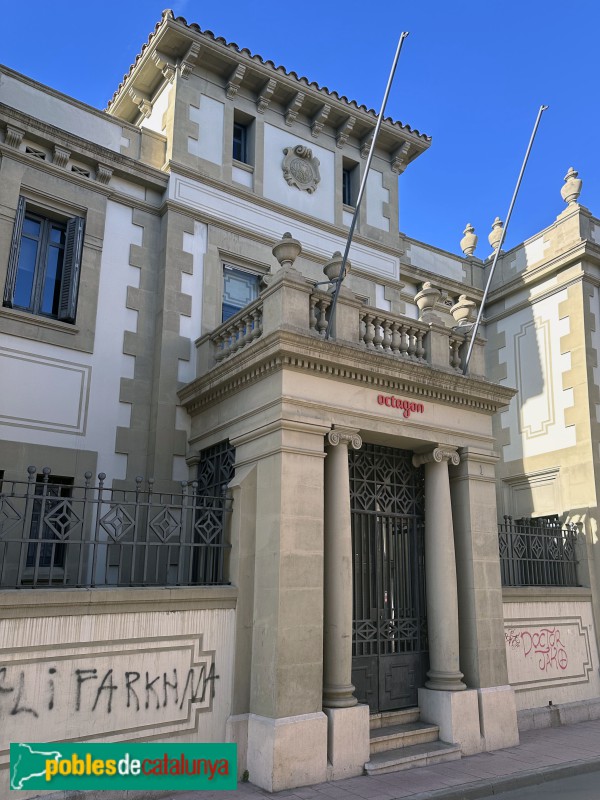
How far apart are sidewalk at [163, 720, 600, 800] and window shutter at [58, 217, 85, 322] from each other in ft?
23.6

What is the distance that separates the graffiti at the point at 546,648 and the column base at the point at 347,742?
4.40 metres

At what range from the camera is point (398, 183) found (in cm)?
1575

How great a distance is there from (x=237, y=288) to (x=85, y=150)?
350 cm

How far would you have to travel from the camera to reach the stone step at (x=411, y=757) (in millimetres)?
8449

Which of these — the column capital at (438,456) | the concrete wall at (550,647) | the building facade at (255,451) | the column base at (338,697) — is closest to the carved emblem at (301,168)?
the building facade at (255,451)

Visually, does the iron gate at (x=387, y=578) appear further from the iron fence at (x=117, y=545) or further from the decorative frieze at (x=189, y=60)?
the decorative frieze at (x=189, y=60)

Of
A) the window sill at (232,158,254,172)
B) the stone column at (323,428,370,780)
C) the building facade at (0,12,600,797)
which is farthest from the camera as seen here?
the window sill at (232,158,254,172)

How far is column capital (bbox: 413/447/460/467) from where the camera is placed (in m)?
10.4

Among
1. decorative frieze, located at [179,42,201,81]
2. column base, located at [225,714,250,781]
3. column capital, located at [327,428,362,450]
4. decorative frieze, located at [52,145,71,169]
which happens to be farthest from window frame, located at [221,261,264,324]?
column base, located at [225,714,250,781]

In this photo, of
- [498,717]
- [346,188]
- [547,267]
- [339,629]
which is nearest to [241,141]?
[346,188]

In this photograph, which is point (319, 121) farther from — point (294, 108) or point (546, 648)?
point (546, 648)

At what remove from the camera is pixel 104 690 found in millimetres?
7590

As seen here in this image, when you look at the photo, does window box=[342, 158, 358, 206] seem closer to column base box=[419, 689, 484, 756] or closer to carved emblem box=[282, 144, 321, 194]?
carved emblem box=[282, 144, 321, 194]

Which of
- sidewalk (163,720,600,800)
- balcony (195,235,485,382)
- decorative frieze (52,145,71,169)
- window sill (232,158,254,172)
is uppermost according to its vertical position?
window sill (232,158,254,172)
